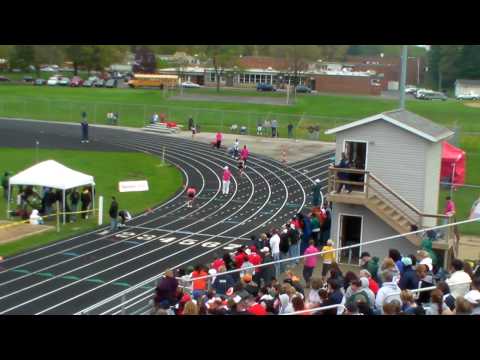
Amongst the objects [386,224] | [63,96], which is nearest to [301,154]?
[386,224]

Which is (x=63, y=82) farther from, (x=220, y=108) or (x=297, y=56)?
(x=297, y=56)

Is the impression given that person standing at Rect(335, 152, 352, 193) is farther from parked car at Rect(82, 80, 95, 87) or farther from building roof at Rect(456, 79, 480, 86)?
parked car at Rect(82, 80, 95, 87)

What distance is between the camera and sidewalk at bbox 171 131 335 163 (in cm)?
4465

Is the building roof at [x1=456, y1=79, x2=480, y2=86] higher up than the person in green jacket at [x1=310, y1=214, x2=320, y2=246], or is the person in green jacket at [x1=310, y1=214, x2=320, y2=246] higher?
the building roof at [x1=456, y1=79, x2=480, y2=86]

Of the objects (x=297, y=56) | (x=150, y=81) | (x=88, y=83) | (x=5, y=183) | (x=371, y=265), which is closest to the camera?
(x=371, y=265)

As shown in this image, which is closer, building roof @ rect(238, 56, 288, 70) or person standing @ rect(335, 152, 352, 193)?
person standing @ rect(335, 152, 352, 193)

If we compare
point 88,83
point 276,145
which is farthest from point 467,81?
point 88,83

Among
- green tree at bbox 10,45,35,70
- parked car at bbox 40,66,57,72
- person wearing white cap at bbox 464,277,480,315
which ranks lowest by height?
person wearing white cap at bbox 464,277,480,315

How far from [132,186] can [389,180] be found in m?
14.1

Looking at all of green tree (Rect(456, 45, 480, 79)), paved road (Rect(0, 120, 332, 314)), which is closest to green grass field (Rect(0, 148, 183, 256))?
paved road (Rect(0, 120, 332, 314))

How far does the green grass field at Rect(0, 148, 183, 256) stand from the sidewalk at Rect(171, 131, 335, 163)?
7782mm

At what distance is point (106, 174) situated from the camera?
117 feet

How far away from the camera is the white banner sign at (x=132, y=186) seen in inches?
1224
